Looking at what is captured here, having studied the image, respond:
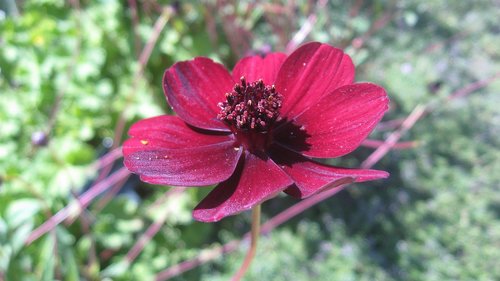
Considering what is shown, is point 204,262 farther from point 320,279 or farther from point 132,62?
point 132,62

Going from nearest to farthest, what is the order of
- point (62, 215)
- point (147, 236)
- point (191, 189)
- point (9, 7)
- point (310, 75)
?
point (310, 75) < point (62, 215) < point (147, 236) < point (191, 189) < point (9, 7)

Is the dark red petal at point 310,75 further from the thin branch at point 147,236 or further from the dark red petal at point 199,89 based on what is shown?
the thin branch at point 147,236

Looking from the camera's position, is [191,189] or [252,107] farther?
[191,189]

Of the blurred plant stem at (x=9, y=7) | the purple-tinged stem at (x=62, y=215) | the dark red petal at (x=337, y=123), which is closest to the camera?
the dark red petal at (x=337, y=123)

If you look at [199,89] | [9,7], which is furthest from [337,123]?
[9,7]

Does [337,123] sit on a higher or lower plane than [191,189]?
higher

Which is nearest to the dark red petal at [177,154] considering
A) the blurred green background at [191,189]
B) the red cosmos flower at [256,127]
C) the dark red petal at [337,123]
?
the red cosmos flower at [256,127]

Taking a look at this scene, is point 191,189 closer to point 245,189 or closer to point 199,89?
point 199,89
